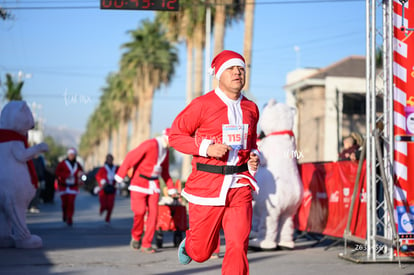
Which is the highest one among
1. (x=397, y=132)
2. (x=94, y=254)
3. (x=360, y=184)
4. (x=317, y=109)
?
(x=317, y=109)

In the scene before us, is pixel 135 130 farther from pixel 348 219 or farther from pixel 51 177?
pixel 348 219

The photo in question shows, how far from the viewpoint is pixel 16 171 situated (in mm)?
11414

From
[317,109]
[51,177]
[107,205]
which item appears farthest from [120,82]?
[107,205]

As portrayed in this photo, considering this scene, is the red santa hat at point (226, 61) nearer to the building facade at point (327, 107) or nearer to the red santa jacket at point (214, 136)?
the red santa jacket at point (214, 136)

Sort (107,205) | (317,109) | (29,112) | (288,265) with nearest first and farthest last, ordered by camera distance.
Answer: (288,265) < (29,112) < (107,205) < (317,109)

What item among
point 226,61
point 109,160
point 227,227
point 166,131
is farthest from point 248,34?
point 227,227

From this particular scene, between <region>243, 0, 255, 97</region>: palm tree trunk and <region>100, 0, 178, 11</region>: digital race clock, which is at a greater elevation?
<region>243, 0, 255, 97</region>: palm tree trunk

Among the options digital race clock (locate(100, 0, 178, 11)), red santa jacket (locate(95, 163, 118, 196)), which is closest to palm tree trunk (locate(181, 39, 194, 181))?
red santa jacket (locate(95, 163, 118, 196))

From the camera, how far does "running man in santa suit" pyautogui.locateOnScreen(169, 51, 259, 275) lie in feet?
20.3

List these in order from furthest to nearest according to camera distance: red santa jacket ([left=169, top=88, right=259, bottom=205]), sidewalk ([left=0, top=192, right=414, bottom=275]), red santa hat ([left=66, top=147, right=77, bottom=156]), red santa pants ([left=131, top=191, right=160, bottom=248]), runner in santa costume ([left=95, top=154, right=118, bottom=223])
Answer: red santa hat ([left=66, top=147, right=77, bottom=156])
runner in santa costume ([left=95, top=154, right=118, bottom=223])
red santa pants ([left=131, top=191, right=160, bottom=248])
sidewalk ([left=0, top=192, right=414, bottom=275])
red santa jacket ([left=169, top=88, right=259, bottom=205])

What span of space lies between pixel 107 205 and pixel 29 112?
638cm

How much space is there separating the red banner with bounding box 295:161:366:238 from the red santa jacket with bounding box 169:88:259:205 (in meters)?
4.97

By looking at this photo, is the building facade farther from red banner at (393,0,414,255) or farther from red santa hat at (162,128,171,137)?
red banner at (393,0,414,255)

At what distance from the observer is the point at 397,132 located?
996 centimetres
